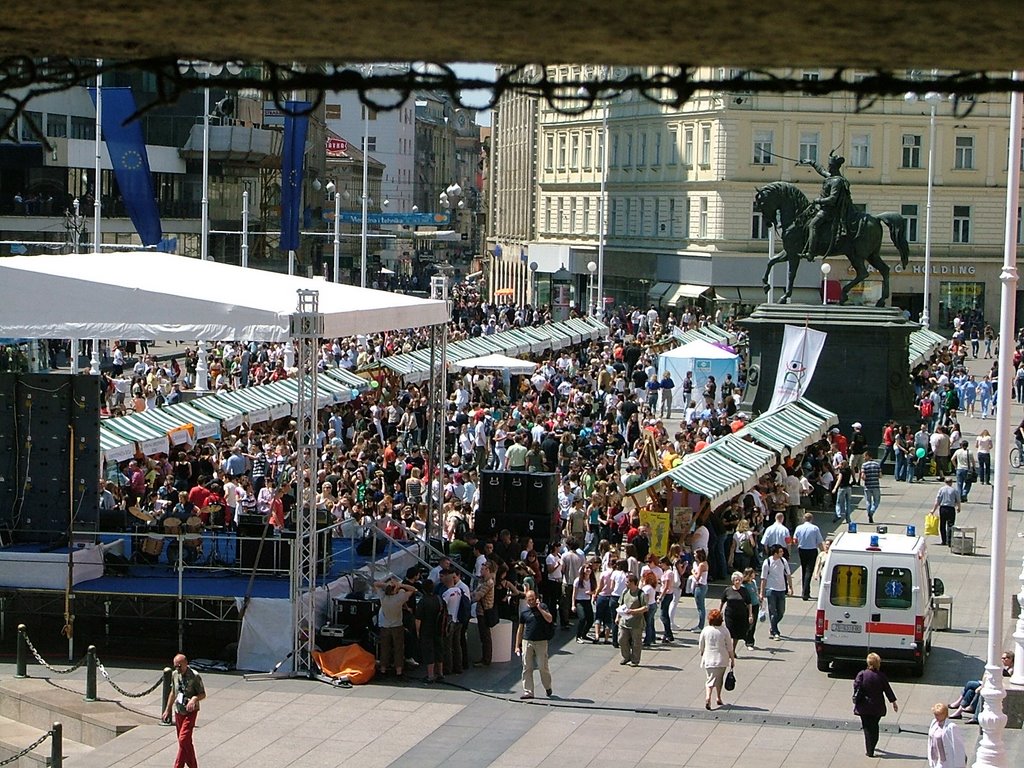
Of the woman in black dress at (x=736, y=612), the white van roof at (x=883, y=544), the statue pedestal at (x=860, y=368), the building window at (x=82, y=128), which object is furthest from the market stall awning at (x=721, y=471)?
the building window at (x=82, y=128)

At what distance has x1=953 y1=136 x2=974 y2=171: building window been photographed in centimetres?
7788

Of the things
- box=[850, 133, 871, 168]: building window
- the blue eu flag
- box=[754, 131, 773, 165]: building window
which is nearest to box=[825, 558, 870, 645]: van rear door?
the blue eu flag

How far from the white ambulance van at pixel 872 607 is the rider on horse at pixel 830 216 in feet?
78.5

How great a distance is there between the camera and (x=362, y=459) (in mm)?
30016

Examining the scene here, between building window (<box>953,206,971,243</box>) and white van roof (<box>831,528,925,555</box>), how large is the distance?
60236mm

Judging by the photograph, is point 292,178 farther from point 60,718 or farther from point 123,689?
point 60,718

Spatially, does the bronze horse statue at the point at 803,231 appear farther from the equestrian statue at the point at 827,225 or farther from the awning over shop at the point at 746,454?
the awning over shop at the point at 746,454

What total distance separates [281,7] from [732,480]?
872 inches

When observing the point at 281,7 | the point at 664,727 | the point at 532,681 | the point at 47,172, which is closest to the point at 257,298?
the point at 532,681

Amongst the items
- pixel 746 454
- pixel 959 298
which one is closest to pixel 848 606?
pixel 746 454

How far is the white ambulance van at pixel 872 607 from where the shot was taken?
1920 centimetres

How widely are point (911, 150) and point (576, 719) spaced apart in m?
64.9

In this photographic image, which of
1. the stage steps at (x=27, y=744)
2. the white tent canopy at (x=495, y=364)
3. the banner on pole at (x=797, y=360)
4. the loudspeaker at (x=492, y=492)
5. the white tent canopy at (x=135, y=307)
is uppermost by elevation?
the white tent canopy at (x=135, y=307)

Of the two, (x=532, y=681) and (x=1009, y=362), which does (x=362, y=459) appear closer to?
(x=532, y=681)
